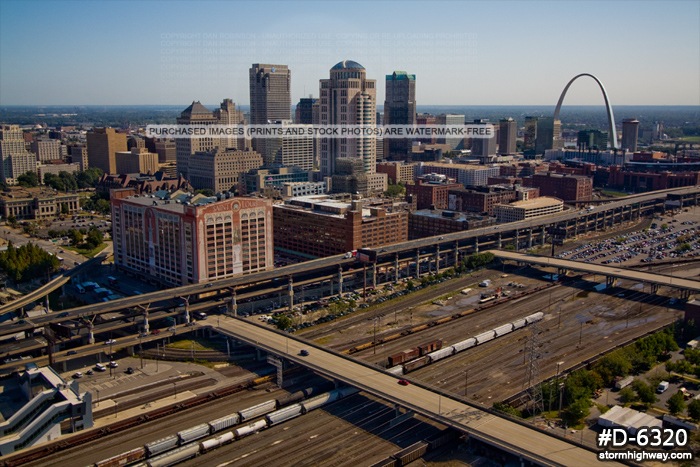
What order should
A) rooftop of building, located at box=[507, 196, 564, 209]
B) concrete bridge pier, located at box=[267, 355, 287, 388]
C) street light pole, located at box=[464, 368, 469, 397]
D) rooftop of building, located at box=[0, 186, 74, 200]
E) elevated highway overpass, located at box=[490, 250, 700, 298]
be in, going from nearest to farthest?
street light pole, located at box=[464, 368, 469, 397]
concrete bridge pier, located at box=[267, 355, 287, 388]
elevated highway overpass, located at box=[490, 250, 700, 298]
rooftop of building, located at box=[507, 196, 564, 209]
rooftop of building, located at box=[0, 186, 74, 200]

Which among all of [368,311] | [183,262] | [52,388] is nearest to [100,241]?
[183,262]

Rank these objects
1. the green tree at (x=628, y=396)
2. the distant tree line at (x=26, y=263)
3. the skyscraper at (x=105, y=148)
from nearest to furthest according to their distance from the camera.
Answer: the green tree at (x=628, y=396)
the distant tree line at (x=26, y=263)
the skyscraper at (x=105, y=148)

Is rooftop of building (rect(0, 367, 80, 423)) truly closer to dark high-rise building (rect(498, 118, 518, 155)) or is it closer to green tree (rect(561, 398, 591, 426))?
green tree (rect(561, 398, 591, 426))

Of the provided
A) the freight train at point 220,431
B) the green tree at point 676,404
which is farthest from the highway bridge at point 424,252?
the green tree at point 676,404

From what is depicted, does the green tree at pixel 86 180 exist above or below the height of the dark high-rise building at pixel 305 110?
below

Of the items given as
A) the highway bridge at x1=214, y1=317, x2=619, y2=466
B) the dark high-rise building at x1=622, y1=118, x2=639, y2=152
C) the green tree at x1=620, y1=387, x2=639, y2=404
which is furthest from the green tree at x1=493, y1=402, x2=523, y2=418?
the dark high-rise building at x1=622, y1=118, x2=639, y2=152

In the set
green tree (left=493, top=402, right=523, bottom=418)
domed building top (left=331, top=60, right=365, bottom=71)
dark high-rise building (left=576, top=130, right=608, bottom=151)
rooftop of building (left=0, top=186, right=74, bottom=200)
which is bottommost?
green tree (left=493, top=402, right=523, bottom=418)

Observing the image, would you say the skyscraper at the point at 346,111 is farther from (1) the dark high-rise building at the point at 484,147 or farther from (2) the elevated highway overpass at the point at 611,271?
(1) the dark high-rise building at the point at 484,147
